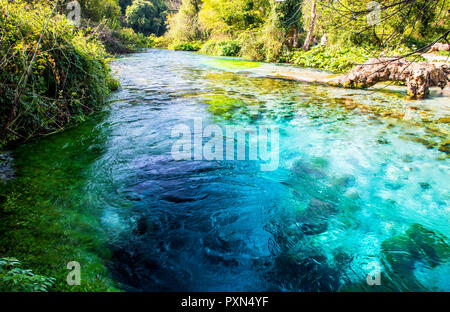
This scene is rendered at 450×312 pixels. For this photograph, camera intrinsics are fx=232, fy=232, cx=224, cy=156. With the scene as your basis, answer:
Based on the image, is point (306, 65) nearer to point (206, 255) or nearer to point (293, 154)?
point (293, 154)

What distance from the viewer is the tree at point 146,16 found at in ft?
151

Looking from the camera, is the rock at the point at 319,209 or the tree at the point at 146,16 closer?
the rock at the point at 319,209

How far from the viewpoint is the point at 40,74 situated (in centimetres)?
442

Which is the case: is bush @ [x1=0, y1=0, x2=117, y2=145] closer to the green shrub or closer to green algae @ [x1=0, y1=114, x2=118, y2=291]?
green algae @ [x1=0, y1=114, x2=118, y2=291]

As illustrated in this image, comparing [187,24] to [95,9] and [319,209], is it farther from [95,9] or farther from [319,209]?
[319,209]

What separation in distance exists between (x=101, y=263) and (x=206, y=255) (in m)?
0.96

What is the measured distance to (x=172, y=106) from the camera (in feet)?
23.8

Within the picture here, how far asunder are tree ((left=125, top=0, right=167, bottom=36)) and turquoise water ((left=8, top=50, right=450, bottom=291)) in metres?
50.4

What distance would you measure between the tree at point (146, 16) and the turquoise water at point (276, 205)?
5037 centimetres

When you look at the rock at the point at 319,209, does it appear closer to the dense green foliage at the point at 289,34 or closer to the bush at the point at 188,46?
the dense green foliage at the point at 289,34

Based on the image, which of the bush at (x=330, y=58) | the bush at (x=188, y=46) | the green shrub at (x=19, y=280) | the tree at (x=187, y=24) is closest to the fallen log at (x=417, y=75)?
the bush at (x=330, y=58)

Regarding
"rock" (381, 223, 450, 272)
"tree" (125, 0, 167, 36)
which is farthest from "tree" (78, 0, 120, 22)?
"rock" (381, 223, 450, 272)

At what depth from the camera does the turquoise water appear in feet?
7.18

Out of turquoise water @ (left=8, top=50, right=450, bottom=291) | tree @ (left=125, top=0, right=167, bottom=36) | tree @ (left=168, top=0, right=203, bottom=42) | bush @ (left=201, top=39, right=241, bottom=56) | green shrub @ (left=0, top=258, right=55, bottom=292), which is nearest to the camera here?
green shrub @ (left=0, top=258, right=55, bottom=292)
